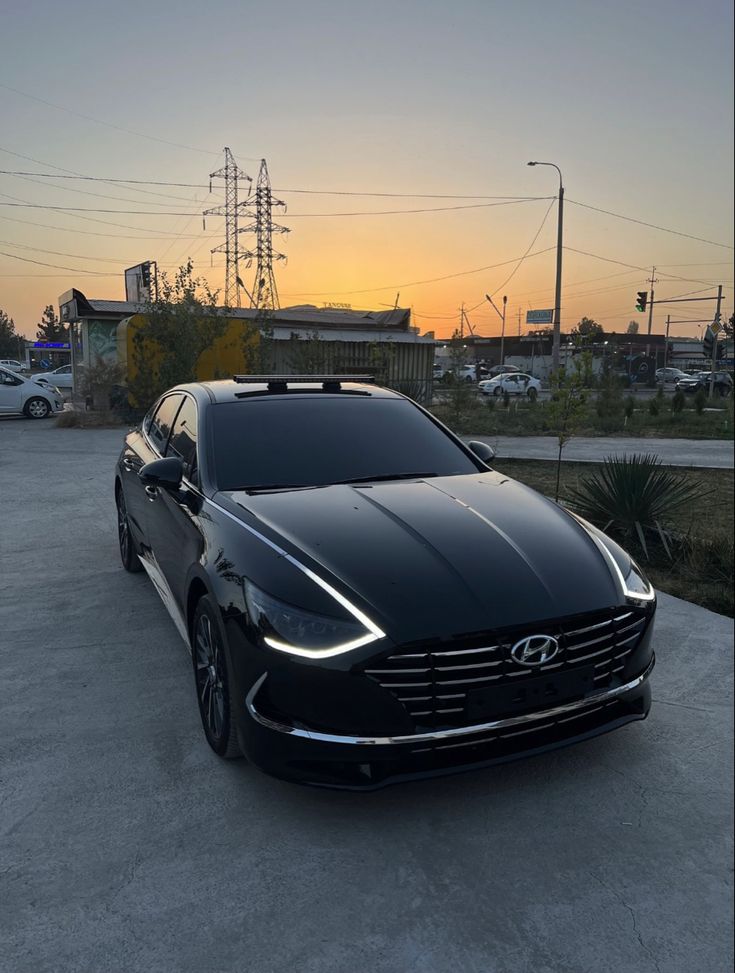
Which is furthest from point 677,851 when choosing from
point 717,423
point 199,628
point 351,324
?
point 351,324

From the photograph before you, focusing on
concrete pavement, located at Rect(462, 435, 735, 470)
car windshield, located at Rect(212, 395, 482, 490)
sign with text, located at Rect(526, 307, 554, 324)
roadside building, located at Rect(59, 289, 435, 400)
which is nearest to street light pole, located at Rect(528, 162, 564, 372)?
roadside building, located at Rect(59, 289, 435, 400)

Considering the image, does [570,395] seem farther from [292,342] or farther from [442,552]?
[292,342]

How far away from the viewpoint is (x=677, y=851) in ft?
8.31

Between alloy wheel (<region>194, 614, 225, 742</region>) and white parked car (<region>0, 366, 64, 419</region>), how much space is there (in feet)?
65.1

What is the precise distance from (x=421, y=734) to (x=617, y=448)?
41.8ft

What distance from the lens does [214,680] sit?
10.4ft

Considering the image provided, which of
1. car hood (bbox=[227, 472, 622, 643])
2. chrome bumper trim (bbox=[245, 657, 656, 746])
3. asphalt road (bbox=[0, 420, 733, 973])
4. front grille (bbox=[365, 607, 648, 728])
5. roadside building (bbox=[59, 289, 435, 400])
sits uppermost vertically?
roadside building (bbox=[59, 289, 435, 400])

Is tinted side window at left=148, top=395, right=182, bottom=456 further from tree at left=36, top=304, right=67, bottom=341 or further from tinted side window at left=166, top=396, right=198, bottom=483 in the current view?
tree at left=36, top=304, right=67, bottom=341

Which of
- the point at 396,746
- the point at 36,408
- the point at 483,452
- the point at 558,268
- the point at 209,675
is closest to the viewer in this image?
the point at 396,746

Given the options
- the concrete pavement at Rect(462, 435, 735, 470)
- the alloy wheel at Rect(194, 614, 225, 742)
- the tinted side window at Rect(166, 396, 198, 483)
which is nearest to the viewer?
the alloy wheel at Rect(194, 614, 225, 742)

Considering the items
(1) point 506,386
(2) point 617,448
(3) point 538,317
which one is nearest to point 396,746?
(2) point 617,448

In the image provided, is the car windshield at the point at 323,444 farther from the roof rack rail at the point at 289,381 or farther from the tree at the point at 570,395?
the tree at the point at 570,395

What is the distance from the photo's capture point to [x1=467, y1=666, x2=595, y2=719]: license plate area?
8.35 ft

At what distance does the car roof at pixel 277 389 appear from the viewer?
14.5ft
